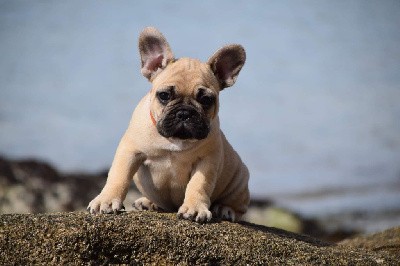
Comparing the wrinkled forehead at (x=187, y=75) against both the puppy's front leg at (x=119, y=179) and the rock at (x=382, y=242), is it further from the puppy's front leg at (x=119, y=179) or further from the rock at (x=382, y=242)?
the rock at (x=382, y=242)

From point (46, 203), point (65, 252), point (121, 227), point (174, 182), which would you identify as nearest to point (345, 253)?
point (174, 182)

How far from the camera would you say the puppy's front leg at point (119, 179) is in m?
6.08

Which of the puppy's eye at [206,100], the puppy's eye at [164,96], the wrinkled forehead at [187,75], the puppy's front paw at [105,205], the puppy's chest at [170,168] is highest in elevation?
the wrinkled forehead at [187,75]

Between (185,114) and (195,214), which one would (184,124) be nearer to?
A: (185,114)

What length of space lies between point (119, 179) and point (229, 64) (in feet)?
6.31

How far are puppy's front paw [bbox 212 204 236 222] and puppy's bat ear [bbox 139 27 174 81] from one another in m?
1.69

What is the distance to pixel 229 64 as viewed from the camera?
7.22 m

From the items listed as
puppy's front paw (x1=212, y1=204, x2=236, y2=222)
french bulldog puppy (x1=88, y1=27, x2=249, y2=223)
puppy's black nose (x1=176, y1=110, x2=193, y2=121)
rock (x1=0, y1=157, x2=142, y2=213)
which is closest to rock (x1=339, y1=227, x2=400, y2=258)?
puppy's front paw (x1=212, y1=204, x2=236, y2=222)

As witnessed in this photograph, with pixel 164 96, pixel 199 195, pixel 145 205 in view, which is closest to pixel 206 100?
pixel 164 96

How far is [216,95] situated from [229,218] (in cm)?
142

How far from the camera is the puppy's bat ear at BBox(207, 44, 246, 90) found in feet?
23.5

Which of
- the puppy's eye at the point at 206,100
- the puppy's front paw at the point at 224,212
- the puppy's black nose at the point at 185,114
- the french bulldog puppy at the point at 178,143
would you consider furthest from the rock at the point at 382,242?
the puppy's black nose at the point at 185,114

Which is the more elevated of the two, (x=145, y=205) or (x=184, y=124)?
(x=184, y=124)

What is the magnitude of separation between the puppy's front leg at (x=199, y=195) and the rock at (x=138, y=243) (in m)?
0.13
